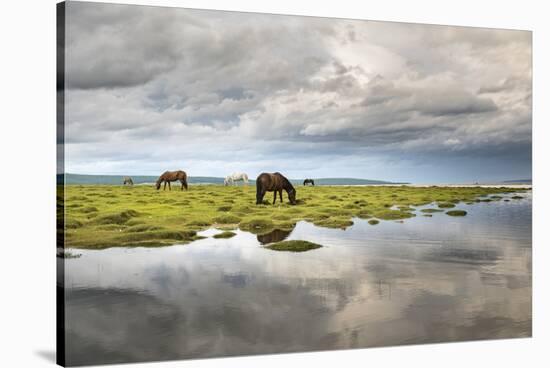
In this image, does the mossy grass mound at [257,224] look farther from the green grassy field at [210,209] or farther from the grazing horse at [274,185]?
the grazing horse at [274,185]

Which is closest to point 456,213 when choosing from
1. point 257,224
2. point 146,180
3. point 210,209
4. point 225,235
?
point 257,224

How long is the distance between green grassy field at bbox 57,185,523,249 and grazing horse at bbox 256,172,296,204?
98mm

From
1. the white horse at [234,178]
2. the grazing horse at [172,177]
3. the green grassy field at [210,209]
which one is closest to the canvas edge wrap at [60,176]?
the green grassy field at [210,209]

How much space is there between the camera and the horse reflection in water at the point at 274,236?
12033 mm

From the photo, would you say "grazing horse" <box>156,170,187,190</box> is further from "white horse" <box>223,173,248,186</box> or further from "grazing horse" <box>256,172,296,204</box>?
"grazing horse" <box>256,172,296,204</box>

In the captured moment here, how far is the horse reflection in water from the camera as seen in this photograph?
12033 mm

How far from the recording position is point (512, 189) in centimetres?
1363

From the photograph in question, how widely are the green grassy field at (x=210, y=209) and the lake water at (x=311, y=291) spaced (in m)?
0.21

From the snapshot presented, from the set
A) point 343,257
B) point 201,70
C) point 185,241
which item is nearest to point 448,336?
point 343,257

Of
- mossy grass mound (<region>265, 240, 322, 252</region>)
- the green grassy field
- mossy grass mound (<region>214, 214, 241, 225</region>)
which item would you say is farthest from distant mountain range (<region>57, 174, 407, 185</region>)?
mossy grass mound (<region>265, 240, 322, 252</region>)

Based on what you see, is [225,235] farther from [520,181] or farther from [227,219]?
[520,181]

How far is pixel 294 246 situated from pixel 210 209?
146cm

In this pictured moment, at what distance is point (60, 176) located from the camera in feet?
36.0

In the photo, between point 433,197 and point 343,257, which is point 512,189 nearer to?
point 433,197
